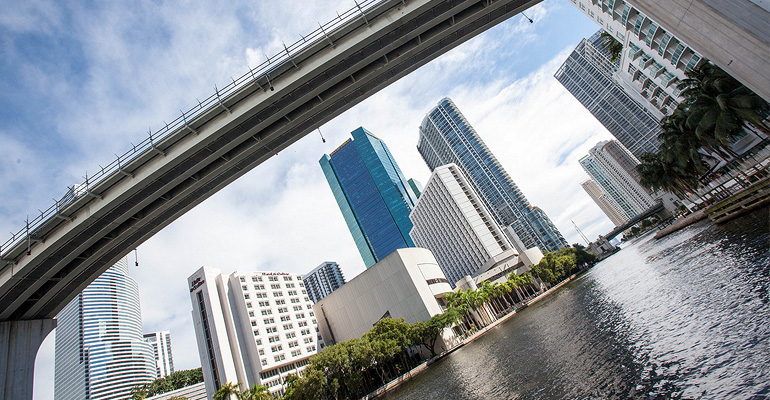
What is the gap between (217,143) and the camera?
2019 cm

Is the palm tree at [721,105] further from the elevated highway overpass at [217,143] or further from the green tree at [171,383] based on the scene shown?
the green tree at [171,383]

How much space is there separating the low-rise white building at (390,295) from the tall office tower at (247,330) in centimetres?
1608

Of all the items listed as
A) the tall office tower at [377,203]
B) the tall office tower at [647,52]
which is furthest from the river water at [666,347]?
the tall office tower at [377,203]

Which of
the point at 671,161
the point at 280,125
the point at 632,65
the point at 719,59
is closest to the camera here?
the point at 719,59

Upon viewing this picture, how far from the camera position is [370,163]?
194 m

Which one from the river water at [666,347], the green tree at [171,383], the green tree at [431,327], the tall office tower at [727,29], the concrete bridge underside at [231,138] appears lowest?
the river water at [666,347]

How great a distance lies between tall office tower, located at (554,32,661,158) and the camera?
178 metres

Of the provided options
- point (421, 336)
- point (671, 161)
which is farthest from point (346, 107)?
point (671, 161)

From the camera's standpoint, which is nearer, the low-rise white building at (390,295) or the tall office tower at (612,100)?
the low-rise white building at (390,295)

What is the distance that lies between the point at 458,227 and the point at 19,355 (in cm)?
12480

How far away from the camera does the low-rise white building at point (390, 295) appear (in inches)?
2628

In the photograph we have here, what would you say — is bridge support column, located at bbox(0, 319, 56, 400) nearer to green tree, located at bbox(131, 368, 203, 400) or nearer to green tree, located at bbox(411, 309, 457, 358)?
green tree, located at bbox(411, 309, 457, 358)

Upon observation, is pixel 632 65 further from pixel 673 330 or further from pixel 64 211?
pixel 64 211

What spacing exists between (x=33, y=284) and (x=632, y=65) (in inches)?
3762
